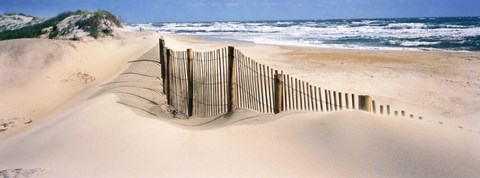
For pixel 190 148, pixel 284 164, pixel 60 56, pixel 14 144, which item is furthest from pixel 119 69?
pixel 284 164

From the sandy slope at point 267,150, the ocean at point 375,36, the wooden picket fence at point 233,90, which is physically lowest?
the sandy slope at point 267,150

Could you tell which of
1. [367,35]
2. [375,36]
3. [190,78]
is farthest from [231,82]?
[367,35]

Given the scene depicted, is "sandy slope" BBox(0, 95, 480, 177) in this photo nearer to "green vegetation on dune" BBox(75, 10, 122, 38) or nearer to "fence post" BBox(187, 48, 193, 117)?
"fence post" BBox(187, 48, 193, 117)

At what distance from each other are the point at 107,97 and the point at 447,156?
21.6ft

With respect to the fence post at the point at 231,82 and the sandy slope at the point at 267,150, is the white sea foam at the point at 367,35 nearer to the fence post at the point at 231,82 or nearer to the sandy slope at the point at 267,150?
the fence post at the point at 231,82

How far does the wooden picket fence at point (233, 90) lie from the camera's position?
7148 mm

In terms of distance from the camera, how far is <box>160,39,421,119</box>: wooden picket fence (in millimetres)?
7148

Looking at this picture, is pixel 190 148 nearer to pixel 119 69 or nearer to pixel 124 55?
pixel 119 69

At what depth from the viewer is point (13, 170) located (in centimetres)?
504

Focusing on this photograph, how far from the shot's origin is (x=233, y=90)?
809 centimetres

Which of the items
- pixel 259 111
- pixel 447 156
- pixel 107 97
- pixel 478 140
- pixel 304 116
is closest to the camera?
pixel 447 156

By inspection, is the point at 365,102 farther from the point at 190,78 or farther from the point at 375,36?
the point at 375,36

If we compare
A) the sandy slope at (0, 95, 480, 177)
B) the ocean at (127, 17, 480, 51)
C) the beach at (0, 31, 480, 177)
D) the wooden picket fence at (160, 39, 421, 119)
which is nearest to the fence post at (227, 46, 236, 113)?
the wooden picket fence at (160, 39, 421, 119)

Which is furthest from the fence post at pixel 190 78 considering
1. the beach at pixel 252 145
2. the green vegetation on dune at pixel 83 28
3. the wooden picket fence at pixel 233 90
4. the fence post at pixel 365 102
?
the green vegetation on dune at pixel 83 28
